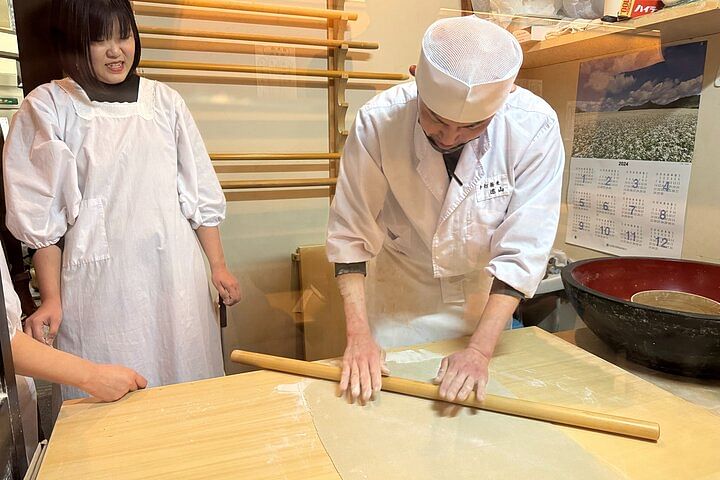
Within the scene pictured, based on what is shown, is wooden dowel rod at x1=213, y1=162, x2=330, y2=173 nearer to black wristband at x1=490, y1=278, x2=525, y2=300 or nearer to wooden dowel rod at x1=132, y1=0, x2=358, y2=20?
wooden dowel rod at x1=132, y1=0, x2=358, y2=20

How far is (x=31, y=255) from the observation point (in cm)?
111

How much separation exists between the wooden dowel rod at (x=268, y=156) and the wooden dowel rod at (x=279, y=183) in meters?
0.08

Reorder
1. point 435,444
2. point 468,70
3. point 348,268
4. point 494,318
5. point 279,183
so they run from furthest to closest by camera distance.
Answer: point 279,183
point 348,268
point 494,318
point 468,70
point 435,444

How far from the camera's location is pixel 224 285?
126 cm

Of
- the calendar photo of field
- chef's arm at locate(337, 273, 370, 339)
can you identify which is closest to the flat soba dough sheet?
chef's arm at locate(337, 273, 370, 339)

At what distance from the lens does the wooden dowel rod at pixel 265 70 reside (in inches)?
63.2

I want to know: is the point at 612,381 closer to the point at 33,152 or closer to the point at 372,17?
the point at 33,152

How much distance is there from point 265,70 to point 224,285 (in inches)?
33.9

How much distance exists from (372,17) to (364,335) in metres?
1.34

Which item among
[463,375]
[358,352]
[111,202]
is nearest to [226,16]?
[111,202]

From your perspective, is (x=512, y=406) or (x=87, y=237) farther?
(x=87, y=237)

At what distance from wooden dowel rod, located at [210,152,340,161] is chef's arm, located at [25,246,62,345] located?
0.72 m

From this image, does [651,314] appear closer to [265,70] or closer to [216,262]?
[216,262]

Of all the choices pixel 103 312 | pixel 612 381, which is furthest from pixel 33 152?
pixel 612 381
